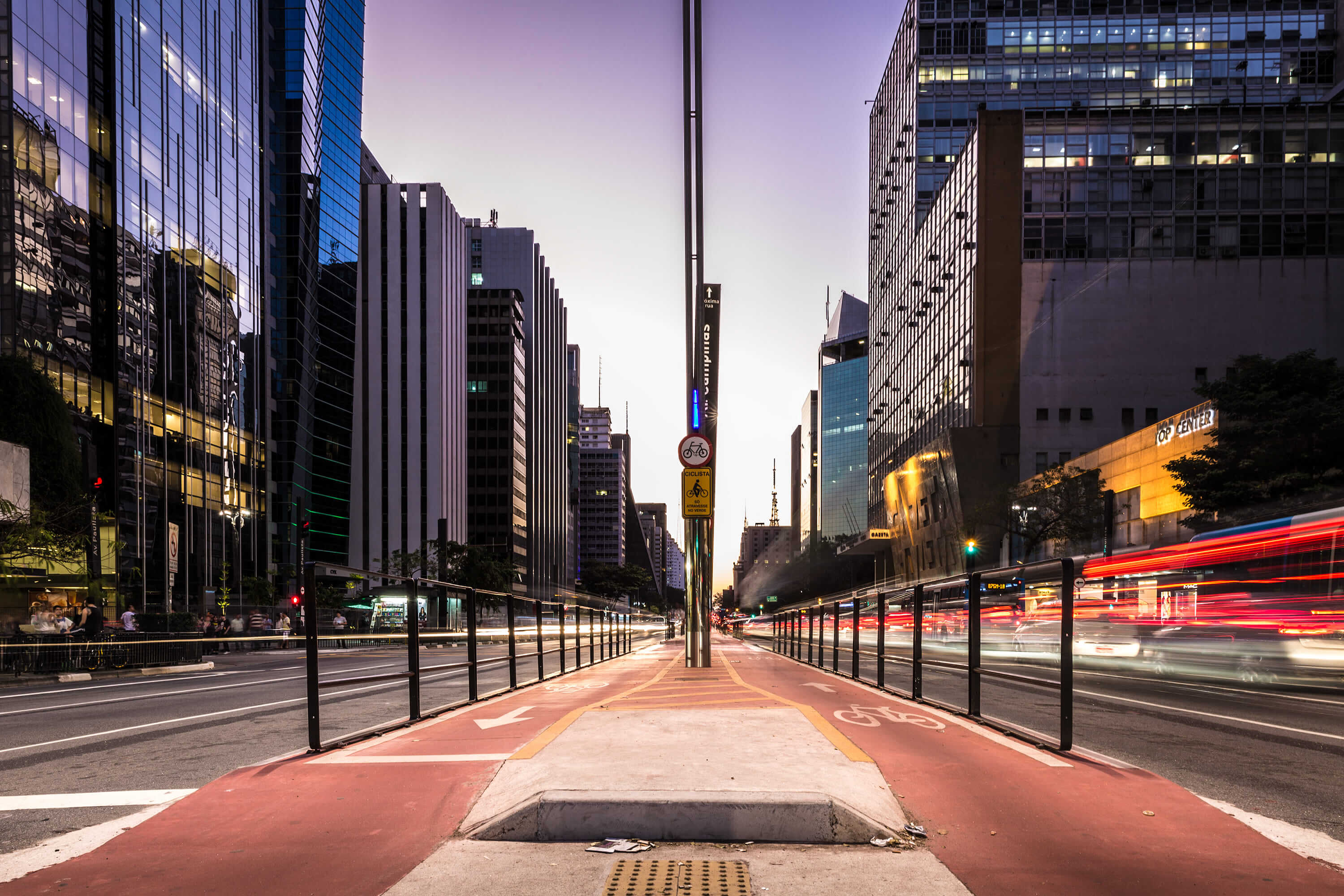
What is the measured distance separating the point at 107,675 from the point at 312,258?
225 ft

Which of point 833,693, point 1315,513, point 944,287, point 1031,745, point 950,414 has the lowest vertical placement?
point 833,693

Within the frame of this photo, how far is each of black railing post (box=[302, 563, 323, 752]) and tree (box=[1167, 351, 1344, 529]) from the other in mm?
37349

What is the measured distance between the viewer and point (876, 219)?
356ft

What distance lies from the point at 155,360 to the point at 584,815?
56.6 meters

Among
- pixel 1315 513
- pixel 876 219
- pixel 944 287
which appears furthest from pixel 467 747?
pixel 876 219

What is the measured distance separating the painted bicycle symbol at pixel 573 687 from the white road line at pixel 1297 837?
8.45 meters

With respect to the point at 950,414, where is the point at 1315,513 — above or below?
below

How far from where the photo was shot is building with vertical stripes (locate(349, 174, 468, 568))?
375 feet

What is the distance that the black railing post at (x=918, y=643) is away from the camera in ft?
31.6

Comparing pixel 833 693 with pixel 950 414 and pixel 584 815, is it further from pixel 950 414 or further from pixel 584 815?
pixel 950 414

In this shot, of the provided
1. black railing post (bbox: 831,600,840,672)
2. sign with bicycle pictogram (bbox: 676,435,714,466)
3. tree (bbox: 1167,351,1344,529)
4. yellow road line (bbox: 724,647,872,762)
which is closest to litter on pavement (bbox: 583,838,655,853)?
yellow road line (bbox: 724,647,872,762)

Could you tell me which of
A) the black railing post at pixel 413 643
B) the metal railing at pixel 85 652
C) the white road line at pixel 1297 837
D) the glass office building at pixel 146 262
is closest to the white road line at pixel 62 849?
the black railing post at pixel 413 643

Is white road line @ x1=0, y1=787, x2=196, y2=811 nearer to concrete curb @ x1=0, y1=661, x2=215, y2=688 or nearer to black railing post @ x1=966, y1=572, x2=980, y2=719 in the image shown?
black railing post @ x1=966, y1=572, x2=980, y2=719

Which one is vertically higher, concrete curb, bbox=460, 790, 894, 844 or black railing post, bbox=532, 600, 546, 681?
concrete curb, bbox=460, 790, 894, 844
